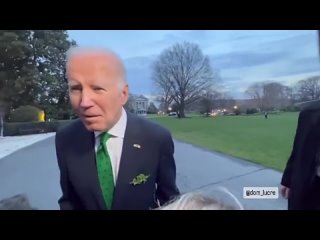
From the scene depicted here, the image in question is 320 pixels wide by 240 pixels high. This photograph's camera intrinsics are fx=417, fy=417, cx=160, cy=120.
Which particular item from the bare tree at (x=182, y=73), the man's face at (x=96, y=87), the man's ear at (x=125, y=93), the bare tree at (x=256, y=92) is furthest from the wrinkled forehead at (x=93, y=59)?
the bare tree at (x=256, y=92)

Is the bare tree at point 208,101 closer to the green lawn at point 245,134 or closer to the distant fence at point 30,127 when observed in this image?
the green lawn at point 245,134

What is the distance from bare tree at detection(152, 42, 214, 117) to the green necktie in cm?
39

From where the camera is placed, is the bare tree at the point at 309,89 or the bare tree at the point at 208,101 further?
the bare tree at the point at 208,101

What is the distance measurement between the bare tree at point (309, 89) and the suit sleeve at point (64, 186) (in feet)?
3.88

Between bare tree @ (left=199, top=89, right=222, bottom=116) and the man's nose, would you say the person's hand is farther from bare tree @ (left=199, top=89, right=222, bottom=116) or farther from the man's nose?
the man's nose

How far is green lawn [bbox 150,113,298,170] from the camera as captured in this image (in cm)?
202

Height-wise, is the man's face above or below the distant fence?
above

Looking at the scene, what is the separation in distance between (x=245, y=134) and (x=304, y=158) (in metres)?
0.30

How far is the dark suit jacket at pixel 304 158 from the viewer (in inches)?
76.7

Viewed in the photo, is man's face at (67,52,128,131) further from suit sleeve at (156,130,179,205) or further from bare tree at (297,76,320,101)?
bare tree at (297,76,320,101)

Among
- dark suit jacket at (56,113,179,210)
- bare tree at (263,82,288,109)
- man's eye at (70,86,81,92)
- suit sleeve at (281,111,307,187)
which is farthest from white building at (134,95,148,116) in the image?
suit sleeve at (281,111,307,187)

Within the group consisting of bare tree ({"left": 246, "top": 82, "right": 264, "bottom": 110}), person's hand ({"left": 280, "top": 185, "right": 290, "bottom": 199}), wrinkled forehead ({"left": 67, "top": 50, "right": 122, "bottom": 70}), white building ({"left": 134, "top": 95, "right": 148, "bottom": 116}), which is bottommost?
person's hand ({"left": 280, "top": 185, "right": 290, "bottom": 199})

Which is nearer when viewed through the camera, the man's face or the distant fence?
the man's face
